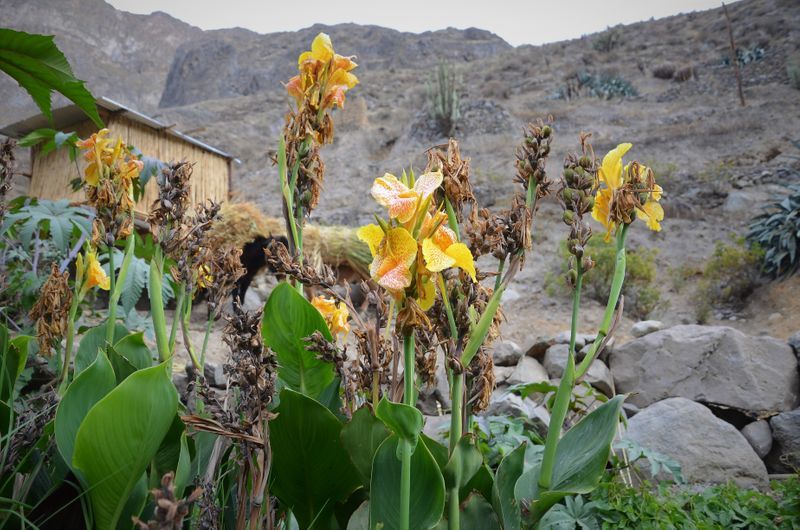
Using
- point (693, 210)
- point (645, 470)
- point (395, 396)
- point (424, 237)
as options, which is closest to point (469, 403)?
point (395, 396)

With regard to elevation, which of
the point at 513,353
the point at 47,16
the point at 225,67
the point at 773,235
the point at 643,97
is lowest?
the point at 513,353

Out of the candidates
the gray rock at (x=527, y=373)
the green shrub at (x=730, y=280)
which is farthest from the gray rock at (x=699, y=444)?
the green shrub at (x=730, y=280)

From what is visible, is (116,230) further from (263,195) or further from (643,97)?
(643,97)

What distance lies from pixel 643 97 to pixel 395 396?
55.0 ft

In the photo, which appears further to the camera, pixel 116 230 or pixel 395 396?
pixel 116 230

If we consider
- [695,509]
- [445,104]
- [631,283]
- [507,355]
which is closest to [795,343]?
[507,355]

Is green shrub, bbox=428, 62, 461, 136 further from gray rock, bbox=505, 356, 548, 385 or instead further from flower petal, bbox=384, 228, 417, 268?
flower petal, bbox=384, 228, 417, 268

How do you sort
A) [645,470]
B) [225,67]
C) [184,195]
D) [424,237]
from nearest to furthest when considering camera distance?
1. [424,237]
2. [184,195]
3. [645,470]
4. [225,67]

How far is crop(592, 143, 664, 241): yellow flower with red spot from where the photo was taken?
0.88m

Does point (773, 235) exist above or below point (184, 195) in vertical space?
below

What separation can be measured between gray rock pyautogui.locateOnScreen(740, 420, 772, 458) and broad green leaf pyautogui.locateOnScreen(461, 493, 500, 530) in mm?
3031

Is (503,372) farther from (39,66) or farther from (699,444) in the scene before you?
(39,66)

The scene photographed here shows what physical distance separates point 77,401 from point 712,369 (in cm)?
395

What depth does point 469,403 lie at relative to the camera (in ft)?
2.64
